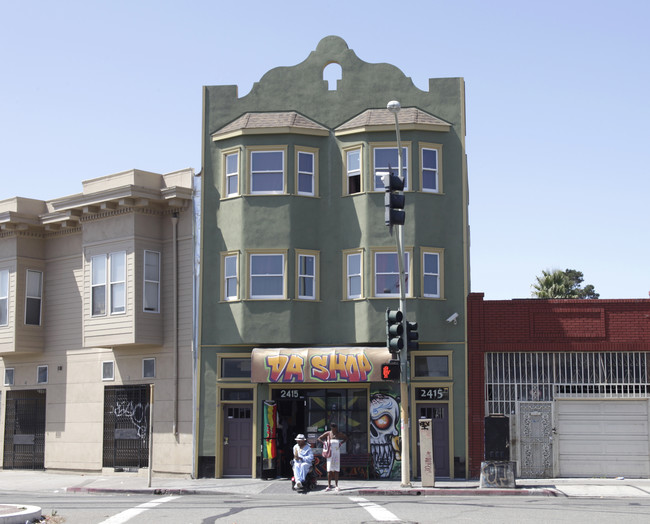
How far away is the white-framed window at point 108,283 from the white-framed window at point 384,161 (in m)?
8.37

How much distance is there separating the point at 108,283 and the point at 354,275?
26.2ft

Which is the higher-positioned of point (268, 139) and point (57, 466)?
point (268, 139)

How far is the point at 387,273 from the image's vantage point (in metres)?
26.5

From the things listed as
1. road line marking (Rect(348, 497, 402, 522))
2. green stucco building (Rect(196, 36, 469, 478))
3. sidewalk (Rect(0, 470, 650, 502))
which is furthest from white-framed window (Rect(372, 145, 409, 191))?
road line marking (Rect(348, 497, 402, 522))

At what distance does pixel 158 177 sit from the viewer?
2927 centimetres

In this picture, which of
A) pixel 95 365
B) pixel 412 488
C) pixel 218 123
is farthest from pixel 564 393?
pixel 95 365

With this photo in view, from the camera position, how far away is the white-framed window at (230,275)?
2727 centimetres

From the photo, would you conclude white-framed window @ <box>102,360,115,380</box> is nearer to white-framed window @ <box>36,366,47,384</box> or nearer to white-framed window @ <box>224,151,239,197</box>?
white-framed window @ <box>36,366,47,384</box>

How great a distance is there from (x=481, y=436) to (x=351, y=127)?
32.3ft

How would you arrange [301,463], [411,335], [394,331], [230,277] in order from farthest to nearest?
[230,277] → [301,463] → [411,335] → [394,331]

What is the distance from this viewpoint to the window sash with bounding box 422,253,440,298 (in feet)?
87.0

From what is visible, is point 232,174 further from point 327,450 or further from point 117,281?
point 327,450

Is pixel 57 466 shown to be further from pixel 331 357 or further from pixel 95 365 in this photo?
pixel 331 357

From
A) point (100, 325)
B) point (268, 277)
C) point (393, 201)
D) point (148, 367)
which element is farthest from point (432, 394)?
point (100, 325)
